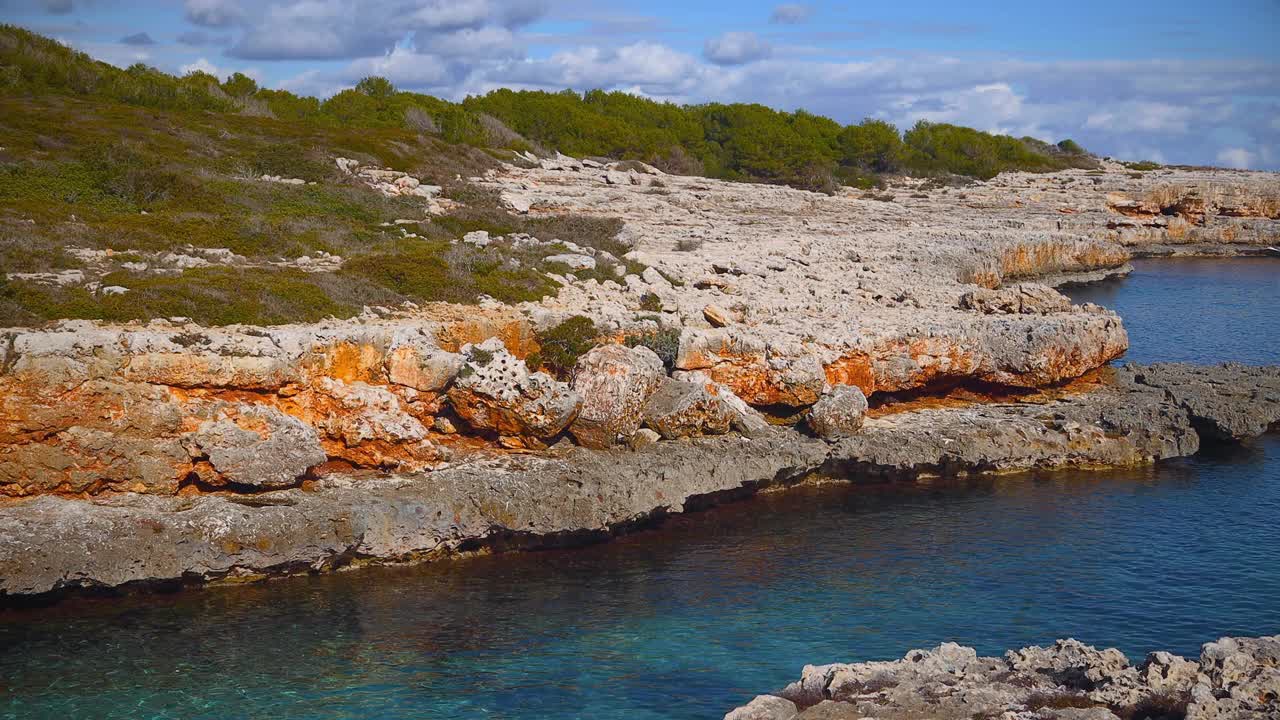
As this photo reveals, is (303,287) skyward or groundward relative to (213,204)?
groundward

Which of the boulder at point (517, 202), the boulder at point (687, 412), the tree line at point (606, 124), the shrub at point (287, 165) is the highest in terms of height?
the tree line at point (606, 124)

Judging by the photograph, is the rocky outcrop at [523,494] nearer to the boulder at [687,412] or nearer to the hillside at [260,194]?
the boulder at [687,412]

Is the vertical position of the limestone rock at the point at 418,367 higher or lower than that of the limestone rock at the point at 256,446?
higher

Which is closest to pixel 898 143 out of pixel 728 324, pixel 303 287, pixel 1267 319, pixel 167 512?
pixel 1267 319

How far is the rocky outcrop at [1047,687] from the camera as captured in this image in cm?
1174

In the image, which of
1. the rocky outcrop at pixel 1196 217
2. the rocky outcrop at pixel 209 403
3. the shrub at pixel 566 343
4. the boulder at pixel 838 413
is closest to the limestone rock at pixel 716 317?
the shrub at pixel 566 343

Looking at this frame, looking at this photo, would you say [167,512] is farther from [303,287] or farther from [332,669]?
[303,287]

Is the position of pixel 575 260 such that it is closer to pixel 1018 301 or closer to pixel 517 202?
pixel 517 202

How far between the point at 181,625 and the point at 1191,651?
16125 millimetres

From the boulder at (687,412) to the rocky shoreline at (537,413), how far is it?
5 cm

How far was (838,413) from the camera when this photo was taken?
24891 mm

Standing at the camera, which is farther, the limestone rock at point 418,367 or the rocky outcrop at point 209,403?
the limestone rock at point 418,367

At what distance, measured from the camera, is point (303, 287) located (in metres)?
24.8

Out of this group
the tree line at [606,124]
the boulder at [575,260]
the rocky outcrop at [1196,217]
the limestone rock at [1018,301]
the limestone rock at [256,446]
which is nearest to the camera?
the limestone rock at [256,446]
